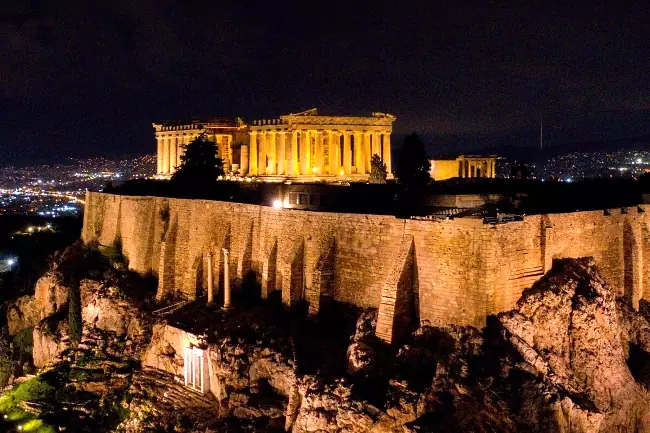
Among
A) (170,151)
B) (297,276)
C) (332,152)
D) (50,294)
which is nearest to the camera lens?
(297,276)

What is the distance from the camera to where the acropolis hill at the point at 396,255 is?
23.6 meters

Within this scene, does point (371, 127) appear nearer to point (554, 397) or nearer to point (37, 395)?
point (37, 395)

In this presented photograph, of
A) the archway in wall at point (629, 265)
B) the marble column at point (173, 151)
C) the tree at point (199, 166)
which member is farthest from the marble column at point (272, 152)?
the archway in wall at point (629, 265)

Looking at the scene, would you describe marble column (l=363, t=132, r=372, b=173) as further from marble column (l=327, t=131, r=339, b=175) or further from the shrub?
the shrub

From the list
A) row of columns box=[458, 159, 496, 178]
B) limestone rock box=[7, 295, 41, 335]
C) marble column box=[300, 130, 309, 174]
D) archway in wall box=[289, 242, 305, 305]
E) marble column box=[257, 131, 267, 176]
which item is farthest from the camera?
row of columns box=[458, 159, 496, 178]

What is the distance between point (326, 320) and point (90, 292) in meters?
18.2

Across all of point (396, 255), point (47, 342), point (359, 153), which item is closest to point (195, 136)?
point (359, 153)

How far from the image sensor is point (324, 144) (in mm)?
61938

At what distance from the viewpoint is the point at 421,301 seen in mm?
24594

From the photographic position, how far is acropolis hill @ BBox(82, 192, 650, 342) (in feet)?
77.4

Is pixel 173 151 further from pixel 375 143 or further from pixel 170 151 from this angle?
pixel 375 143

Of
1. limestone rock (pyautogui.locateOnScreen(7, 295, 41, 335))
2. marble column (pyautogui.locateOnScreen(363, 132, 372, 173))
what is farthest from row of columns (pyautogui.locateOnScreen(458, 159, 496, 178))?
limestone rock (pyautogui.locateOnScreen(7, 295, 41, 335))

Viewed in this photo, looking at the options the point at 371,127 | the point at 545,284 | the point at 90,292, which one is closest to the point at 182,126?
the point at 371,127

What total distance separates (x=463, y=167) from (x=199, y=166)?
84.5ft
